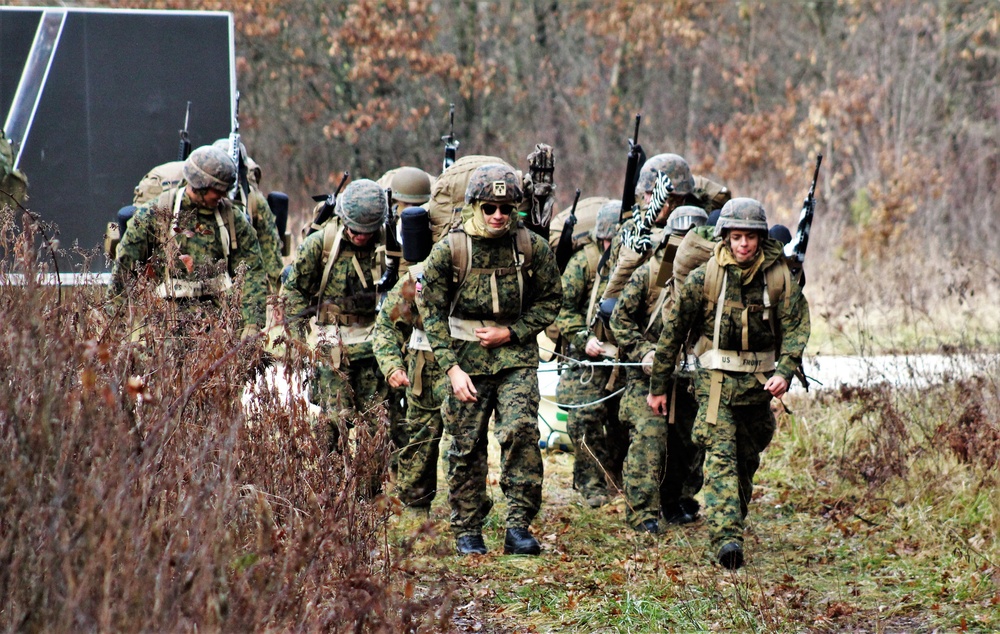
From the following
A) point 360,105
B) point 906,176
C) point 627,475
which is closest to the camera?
point 627,475

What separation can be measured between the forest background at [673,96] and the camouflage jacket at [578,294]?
8.77m

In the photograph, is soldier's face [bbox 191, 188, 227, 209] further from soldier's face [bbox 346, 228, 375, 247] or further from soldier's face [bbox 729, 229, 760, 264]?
soldier's face [bbox 729, 229, 760, 264]

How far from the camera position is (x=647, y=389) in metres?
A: 7.83

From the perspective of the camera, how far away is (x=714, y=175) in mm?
21875

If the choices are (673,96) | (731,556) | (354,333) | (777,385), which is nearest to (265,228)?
(354,333)

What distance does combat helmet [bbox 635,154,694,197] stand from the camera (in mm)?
8242

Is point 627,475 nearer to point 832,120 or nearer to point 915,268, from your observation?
point 915,268

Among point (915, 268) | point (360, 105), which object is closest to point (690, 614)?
point (915, 268)

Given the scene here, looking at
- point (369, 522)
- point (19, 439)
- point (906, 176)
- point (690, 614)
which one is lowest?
point (690, 614)

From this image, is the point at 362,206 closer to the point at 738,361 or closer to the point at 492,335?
the point at 492,335

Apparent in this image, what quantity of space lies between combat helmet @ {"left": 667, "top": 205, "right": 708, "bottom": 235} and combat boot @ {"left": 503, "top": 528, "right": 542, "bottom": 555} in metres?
2.15

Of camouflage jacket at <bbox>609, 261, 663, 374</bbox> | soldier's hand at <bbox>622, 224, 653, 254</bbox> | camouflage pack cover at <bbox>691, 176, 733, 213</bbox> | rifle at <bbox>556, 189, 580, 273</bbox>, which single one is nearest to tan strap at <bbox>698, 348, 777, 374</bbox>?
camouflage jacket at <bbox>609, 261, 663, 374</bbox>

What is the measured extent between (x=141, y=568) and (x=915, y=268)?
13891 millimetres

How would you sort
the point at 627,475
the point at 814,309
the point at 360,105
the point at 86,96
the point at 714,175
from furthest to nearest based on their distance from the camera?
the point at 360,105
the point at 714,175
the point at 814,309
the point at 86,96
the point at 627,475
